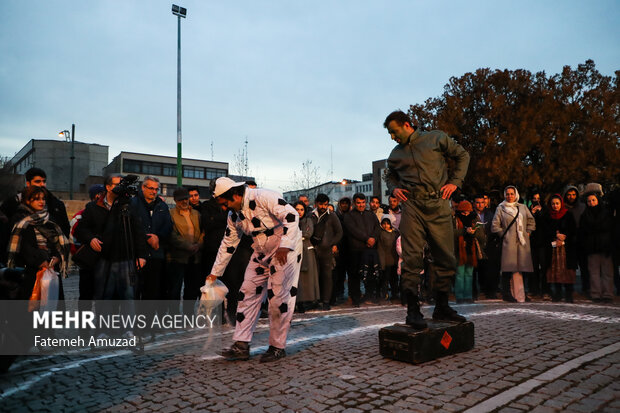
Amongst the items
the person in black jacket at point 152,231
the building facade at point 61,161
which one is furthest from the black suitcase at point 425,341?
the building facade at point 61,161

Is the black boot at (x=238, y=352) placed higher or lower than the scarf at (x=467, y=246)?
lower

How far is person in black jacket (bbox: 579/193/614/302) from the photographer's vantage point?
8.51 m

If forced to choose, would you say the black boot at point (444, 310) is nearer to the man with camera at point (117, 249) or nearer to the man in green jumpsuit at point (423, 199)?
the man in green jumpsuit at point (423, 199)

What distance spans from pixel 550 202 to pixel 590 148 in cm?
2313

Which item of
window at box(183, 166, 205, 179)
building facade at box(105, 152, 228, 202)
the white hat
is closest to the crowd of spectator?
the white hat

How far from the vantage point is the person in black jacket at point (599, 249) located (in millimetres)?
8508

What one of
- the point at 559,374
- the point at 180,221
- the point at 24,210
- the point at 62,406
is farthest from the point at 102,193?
the point at 559,374

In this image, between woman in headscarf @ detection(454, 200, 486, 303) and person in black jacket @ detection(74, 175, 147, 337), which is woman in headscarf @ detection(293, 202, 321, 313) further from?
person in black jacket @ detection(74, 175, 147, 337)

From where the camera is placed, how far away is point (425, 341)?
4.43m

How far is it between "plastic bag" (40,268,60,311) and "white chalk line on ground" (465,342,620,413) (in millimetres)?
4915

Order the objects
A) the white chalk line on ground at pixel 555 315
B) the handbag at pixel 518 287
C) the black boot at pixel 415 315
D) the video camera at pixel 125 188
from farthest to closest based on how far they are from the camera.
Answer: the handbag at pixel 518 287 < the white chalk line on ground at pixel 555 315 < the video camera at pixel 125 188 < the black boot at pixel 415 315

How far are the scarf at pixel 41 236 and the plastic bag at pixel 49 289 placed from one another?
0.58ft

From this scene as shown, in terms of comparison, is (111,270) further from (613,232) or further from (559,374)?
(613,232)

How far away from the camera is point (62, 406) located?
3.63 meters
